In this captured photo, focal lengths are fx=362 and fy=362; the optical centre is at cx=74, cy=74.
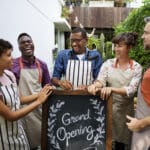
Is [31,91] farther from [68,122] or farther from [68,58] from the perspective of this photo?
[68,122]

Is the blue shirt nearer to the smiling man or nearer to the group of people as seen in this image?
the group of people

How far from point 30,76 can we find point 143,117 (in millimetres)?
1472

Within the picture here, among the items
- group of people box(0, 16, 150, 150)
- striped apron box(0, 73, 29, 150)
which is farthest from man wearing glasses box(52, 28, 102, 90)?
striped apron box(0, 73, 29, 150)

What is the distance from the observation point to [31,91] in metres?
4.04

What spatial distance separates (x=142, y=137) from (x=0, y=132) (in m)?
1.21

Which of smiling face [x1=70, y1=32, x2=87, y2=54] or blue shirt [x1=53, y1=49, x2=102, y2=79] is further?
blue shirt [x1=53, y1=49, x2=102, y2=79]

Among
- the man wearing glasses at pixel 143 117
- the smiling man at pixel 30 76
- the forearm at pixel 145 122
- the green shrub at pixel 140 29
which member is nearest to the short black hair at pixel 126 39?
the man wearing glasses at pixel 143 117

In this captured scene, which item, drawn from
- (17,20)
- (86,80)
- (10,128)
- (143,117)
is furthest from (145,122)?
(17,20)

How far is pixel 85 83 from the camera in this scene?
13.6ft

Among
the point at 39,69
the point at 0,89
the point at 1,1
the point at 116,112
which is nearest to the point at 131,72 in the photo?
the point at 116,112

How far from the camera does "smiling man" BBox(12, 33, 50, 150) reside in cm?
Answer: 403

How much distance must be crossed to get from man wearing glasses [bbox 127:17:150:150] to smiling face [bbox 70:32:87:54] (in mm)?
933

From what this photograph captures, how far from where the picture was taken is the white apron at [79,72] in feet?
13.6

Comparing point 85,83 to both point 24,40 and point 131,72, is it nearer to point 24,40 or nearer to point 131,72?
point 131,72
